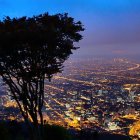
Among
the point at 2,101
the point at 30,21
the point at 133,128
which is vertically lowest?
the point at 133,128

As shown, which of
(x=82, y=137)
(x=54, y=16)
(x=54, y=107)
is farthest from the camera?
(x=54, y=107)

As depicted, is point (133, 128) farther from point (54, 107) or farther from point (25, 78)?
point (25, 78)

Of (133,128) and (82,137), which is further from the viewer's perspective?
(133,128)

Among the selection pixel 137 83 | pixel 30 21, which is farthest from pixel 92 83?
pixel 30 21

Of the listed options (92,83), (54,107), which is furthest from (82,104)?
(92,83)

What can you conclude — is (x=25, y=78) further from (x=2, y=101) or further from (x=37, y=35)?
(x=2, y=101)

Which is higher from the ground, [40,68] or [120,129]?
[40,68]

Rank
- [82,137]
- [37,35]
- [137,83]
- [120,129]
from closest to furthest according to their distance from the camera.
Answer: [37,35] < [82,137] < [120,129] < [137,83]
